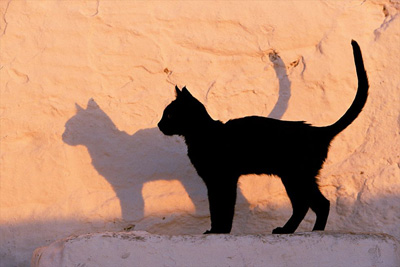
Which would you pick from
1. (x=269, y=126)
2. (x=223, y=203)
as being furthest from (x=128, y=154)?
(x=269, y=126)

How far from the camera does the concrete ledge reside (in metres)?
2.27

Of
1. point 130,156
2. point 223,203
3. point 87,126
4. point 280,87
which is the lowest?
point 223,203

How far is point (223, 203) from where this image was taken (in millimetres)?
2711

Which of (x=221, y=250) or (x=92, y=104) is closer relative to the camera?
(x=221, y=250)

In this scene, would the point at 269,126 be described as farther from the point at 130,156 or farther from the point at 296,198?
the point at 130,156

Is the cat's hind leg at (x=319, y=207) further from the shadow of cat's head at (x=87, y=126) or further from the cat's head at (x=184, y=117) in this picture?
the shadow of cat's head at (x=87, y=126)

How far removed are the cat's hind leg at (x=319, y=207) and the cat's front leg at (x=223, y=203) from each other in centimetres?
31

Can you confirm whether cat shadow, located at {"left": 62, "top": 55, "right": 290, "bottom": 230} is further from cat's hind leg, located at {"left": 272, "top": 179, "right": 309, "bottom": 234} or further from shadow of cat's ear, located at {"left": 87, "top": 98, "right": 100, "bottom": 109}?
cat's hind leg, located at {"left": 272, "top": 179, "right": 309, "bottom": 234}

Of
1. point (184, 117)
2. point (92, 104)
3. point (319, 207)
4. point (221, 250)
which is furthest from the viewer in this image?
point (92, 104)

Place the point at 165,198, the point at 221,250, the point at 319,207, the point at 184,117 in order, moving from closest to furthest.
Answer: the point at 221,250, the point at 319,207, the point at 184,117, the point at 165,198

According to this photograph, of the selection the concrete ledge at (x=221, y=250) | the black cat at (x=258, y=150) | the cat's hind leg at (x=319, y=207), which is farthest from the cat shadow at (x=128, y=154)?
the concrete ledge at (x=221, y=250)

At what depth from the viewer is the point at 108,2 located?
3391 mm

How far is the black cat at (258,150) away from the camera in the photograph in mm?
2664

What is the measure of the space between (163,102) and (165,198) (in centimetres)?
46
